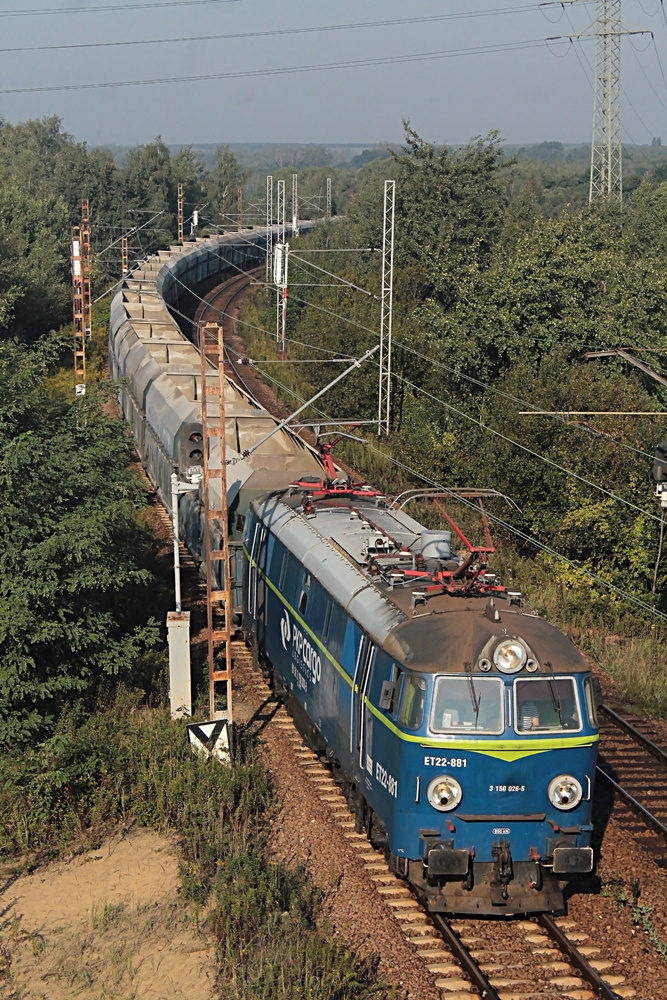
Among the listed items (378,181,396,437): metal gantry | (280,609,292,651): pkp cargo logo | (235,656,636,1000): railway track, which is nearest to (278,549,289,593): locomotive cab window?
(280,609,292,651): pkp cargo logo

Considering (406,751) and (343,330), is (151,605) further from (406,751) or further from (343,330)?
(343,330)

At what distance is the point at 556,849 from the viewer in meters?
10.5

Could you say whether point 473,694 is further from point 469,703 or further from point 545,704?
point 545,704

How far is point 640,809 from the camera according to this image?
45.6 ft

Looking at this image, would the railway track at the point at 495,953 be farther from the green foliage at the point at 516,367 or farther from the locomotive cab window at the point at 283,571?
the green foliage at the point at 516,367

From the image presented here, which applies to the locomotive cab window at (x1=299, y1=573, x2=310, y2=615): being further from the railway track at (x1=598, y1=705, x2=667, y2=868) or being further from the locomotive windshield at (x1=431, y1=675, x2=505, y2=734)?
the railway track at (x1=598, y1=705, x2=667, y2=868)

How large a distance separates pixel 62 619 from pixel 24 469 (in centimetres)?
220

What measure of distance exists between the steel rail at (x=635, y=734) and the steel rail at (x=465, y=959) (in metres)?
5.92

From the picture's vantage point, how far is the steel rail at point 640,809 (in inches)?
531

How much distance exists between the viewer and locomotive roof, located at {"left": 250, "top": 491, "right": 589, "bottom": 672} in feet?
34.8

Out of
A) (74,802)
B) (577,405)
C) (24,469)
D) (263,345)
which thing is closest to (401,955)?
Answer: (74,802)

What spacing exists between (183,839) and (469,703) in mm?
4271

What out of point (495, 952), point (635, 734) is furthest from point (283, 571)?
point (495, 952)

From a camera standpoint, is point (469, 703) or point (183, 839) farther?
point (183, 839)
